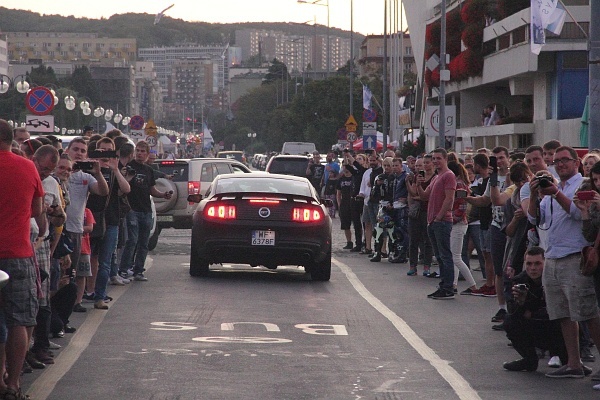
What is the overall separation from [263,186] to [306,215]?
83 centimetres

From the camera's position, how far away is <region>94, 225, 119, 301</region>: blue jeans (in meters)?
14.3

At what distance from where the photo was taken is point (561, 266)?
392 inches

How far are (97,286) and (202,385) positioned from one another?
5.40 metres

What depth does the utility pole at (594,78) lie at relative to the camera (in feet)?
61.6

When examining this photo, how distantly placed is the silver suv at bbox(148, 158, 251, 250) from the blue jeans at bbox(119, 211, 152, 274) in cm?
916

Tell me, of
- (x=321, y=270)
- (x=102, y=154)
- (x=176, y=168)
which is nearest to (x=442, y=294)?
(x=321, y=270)

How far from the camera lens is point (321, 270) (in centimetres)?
1788

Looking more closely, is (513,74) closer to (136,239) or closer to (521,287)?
(136,239)

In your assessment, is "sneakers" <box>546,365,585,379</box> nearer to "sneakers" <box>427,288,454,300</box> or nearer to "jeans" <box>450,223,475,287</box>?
"sneakers" <box>427,288,454,300</box>

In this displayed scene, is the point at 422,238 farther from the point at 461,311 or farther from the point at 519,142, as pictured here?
the point at 519,142

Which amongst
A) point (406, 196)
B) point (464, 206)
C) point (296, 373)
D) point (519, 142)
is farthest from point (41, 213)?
point (519, 142)

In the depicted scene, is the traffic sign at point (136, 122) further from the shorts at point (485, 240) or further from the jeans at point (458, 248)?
the shorts at point (485, 240)

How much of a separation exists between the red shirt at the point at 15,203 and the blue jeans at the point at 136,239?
8.25 m

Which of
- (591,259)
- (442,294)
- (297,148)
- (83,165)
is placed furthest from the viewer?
(297,148)
